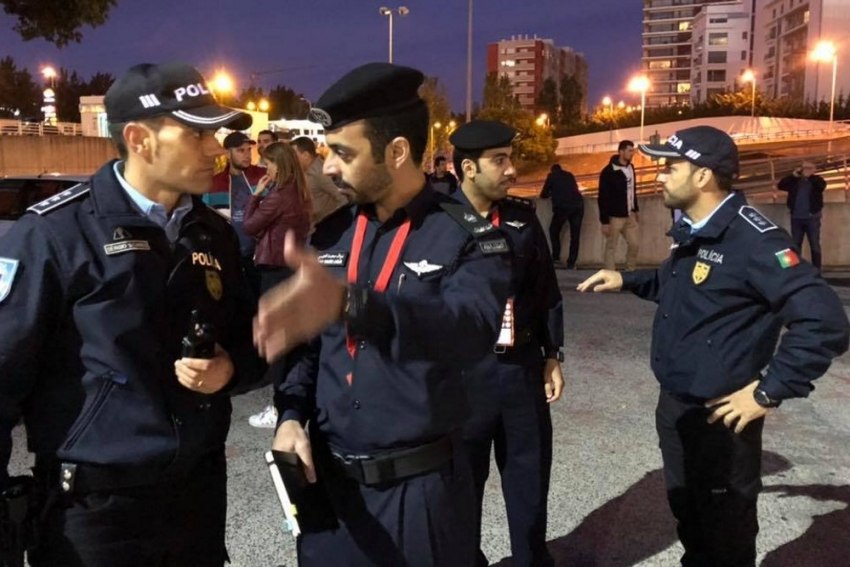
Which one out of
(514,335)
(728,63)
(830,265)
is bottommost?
(830,265)

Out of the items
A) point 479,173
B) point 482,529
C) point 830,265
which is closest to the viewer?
point 479,173

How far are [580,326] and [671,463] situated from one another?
18.6 ft

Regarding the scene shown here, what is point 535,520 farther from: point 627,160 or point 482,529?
point 627,160

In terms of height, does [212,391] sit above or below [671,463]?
above

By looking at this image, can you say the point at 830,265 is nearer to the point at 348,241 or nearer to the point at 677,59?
the point at 348,241

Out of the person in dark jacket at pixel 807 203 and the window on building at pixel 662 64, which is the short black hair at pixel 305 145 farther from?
the window on building at pixel 662 64

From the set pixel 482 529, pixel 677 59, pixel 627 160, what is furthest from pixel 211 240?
pixel 677 59

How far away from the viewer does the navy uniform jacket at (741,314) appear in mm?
2801

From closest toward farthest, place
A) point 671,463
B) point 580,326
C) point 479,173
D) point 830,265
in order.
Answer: point 671,463 < point 479,173 < point 580,326 < point 830,265

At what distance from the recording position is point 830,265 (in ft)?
47.0

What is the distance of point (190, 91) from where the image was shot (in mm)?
2307

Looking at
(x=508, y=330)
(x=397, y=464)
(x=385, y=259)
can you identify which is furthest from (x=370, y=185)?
(x=508, y=330)

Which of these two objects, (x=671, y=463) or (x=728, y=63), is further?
(x=728, y=63)

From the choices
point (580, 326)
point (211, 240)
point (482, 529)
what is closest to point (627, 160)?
point (580, 326)
